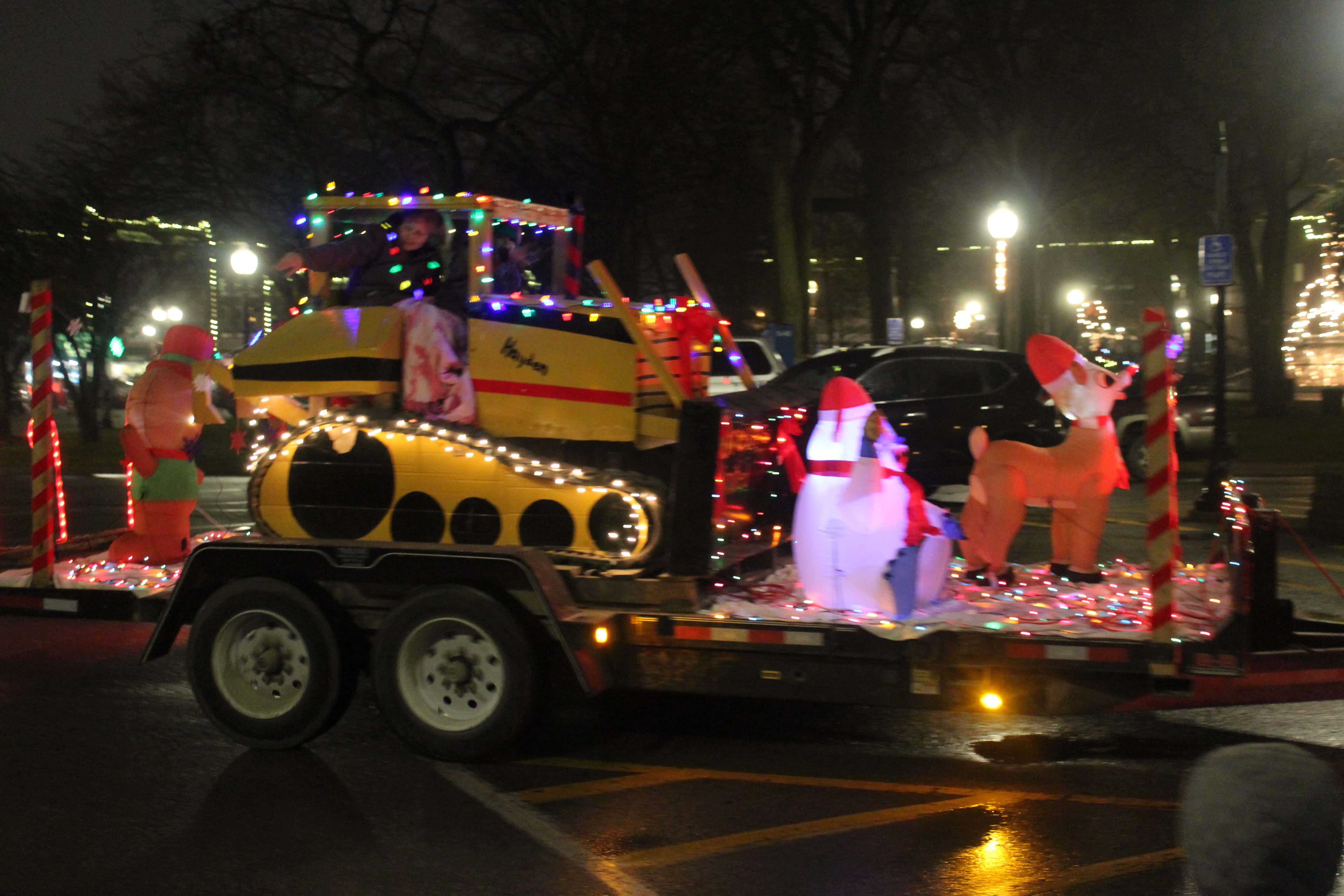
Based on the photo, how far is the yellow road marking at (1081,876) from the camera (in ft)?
15.3

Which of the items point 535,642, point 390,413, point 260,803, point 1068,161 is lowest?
point 260,803

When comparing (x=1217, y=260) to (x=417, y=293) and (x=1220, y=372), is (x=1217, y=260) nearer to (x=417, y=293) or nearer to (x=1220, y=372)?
(x=1220, y=372)

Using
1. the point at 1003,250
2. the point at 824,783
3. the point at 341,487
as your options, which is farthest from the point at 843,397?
the point at 1003,250

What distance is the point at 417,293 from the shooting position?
288 inches

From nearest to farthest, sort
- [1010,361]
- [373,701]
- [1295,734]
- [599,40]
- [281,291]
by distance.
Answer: [1295,734] < [373,701] < [1010,361] < [599,40] < [281,291]

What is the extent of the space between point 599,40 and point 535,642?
18546 mm

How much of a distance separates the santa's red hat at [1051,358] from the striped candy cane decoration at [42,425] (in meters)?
5.11

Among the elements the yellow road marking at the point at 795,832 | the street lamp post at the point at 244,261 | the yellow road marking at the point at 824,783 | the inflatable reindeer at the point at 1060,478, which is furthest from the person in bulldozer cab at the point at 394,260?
the street lamp post at the point at 244,261

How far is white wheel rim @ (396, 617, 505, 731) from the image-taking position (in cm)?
598

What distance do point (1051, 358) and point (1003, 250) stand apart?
16.6m

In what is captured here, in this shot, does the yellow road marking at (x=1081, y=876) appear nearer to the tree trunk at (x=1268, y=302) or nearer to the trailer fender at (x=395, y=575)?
the trailer fender at (x=395, y=575)

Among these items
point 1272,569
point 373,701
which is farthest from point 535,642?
point 1272,569

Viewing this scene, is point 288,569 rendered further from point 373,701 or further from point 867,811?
point 867,811

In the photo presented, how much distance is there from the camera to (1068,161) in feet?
105
